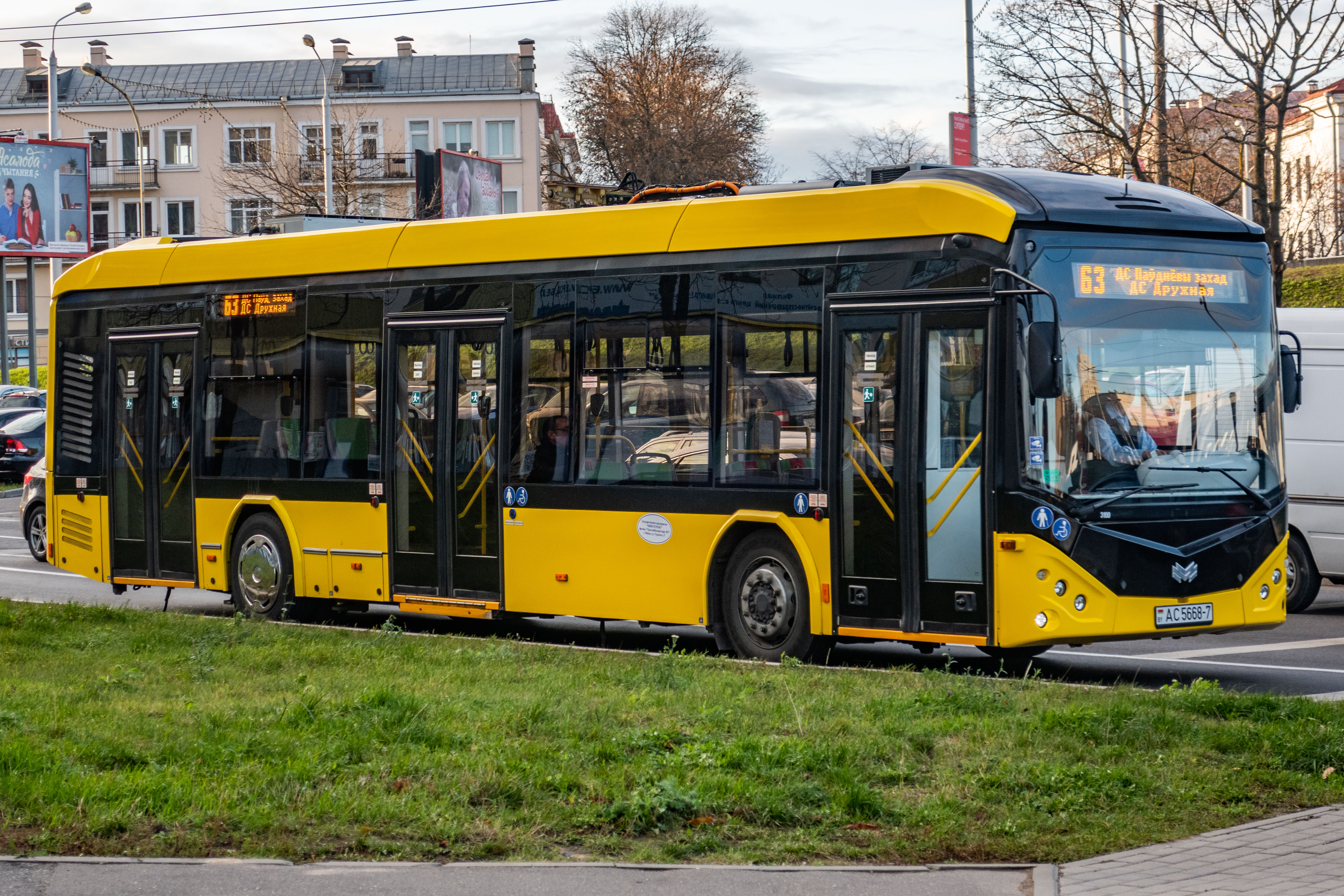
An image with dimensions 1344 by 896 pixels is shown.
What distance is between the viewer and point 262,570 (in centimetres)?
1502

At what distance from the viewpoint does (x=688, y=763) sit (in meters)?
7.21

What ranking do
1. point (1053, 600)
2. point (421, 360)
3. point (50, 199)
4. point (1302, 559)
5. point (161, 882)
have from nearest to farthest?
1. point (161, 882)
2. point (1053, 600)
3. point (421, 360)
4. point (1302, 559)
5. point (50, 199)

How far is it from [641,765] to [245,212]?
79138 mm

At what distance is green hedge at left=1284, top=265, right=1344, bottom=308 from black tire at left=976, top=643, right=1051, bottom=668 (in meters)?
35.9

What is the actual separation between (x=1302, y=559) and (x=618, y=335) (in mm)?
7240

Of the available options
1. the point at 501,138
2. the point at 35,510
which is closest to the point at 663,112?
the point at 501,138

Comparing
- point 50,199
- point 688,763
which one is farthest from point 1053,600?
point 50,199

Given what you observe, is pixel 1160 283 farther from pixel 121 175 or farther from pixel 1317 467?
pixel 121 175

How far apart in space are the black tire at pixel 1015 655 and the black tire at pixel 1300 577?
12.3ft

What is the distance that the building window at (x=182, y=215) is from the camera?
84062 millimetres

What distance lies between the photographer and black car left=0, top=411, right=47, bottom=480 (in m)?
37.7

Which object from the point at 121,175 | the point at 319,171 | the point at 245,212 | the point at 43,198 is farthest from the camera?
the point at 121,175

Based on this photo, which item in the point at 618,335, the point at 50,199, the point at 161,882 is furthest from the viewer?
the point at 50,199

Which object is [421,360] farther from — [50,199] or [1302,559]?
[50,199]
